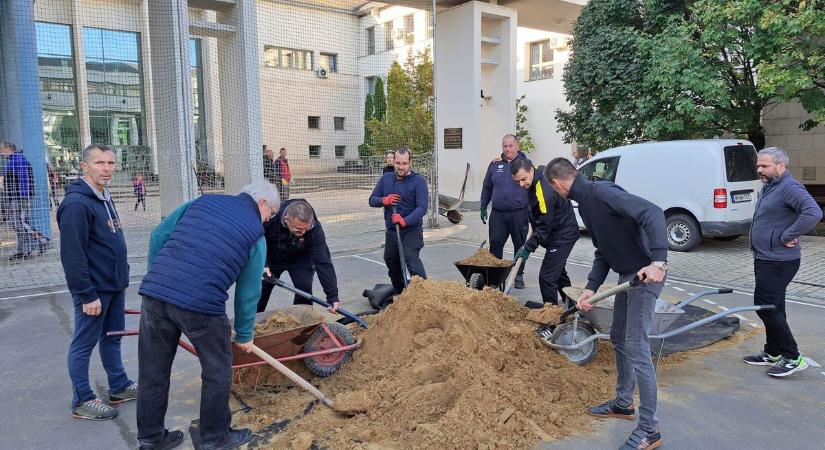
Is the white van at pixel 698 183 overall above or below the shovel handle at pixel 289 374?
above

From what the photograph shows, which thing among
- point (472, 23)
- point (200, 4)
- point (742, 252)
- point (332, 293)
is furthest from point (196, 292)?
point (472, 23)

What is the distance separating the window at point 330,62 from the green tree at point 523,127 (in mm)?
7978

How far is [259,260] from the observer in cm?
320

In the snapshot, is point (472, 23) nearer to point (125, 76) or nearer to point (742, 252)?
point (742, 252)

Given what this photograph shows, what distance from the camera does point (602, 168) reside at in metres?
10.8

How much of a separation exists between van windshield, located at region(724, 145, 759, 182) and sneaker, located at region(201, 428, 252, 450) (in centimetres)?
864

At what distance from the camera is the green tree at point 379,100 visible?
2644 centimetres

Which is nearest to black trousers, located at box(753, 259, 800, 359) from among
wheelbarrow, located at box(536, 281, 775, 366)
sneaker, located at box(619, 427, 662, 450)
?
wheelbarrow, located at box(536, 281, 775, 366)

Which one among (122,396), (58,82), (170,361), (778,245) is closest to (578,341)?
(778,245)

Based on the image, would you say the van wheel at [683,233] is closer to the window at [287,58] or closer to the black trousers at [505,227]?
the black trousers at [505,227]

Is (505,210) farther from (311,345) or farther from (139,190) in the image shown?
(139,190)

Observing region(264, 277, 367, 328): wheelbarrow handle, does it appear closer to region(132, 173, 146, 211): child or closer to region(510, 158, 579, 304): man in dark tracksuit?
region(510, 158, 579, 304): man in dark tracksuit

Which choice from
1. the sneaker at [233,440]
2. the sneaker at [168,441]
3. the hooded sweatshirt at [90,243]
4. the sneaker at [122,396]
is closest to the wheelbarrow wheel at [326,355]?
the sneaker at [233,440]

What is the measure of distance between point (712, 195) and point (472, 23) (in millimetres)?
8251
